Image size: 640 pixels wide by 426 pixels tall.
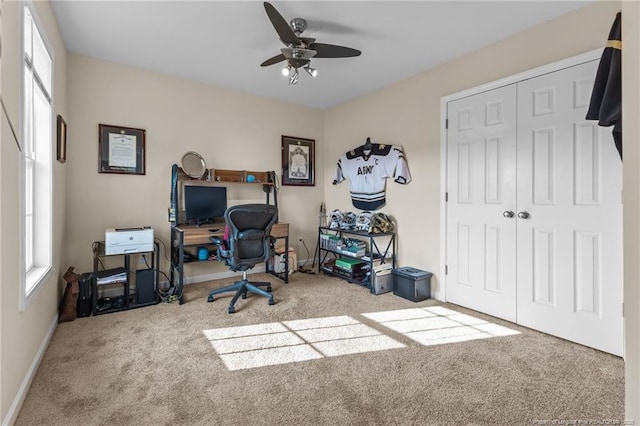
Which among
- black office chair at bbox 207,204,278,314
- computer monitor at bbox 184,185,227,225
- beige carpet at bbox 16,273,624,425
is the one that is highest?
computer monitor at bbox 184,185,227,225

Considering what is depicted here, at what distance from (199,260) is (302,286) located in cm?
123

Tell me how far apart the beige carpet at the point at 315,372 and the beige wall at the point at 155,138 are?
1100mm

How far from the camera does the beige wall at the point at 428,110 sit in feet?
7.72

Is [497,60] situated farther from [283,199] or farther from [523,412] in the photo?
[283,199]

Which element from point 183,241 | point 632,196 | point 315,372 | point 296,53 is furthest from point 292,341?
point 296,53

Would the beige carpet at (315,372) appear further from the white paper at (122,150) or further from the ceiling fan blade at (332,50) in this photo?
the ceiling fan blade at (332,50)

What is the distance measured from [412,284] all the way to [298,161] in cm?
249

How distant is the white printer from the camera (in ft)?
9.48

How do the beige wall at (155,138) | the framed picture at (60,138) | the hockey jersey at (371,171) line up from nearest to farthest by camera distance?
1. the framed picture at (60,138)
2. the beige wall at (155,138)
3. the hockey jersey at (371,171)

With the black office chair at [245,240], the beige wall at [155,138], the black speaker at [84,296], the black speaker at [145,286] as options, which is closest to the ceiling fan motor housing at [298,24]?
the black office chair at [245,240]

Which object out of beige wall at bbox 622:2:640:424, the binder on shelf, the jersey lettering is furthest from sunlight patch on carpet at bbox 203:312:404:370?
the jersey lettering

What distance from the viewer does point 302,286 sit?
3.74 meters

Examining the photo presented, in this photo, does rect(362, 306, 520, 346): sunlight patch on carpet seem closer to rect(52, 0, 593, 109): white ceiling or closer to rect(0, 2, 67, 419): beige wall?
rect(0, 2, 67, 419): beige wall

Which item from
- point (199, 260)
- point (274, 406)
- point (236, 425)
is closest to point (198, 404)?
point (236, 425)
